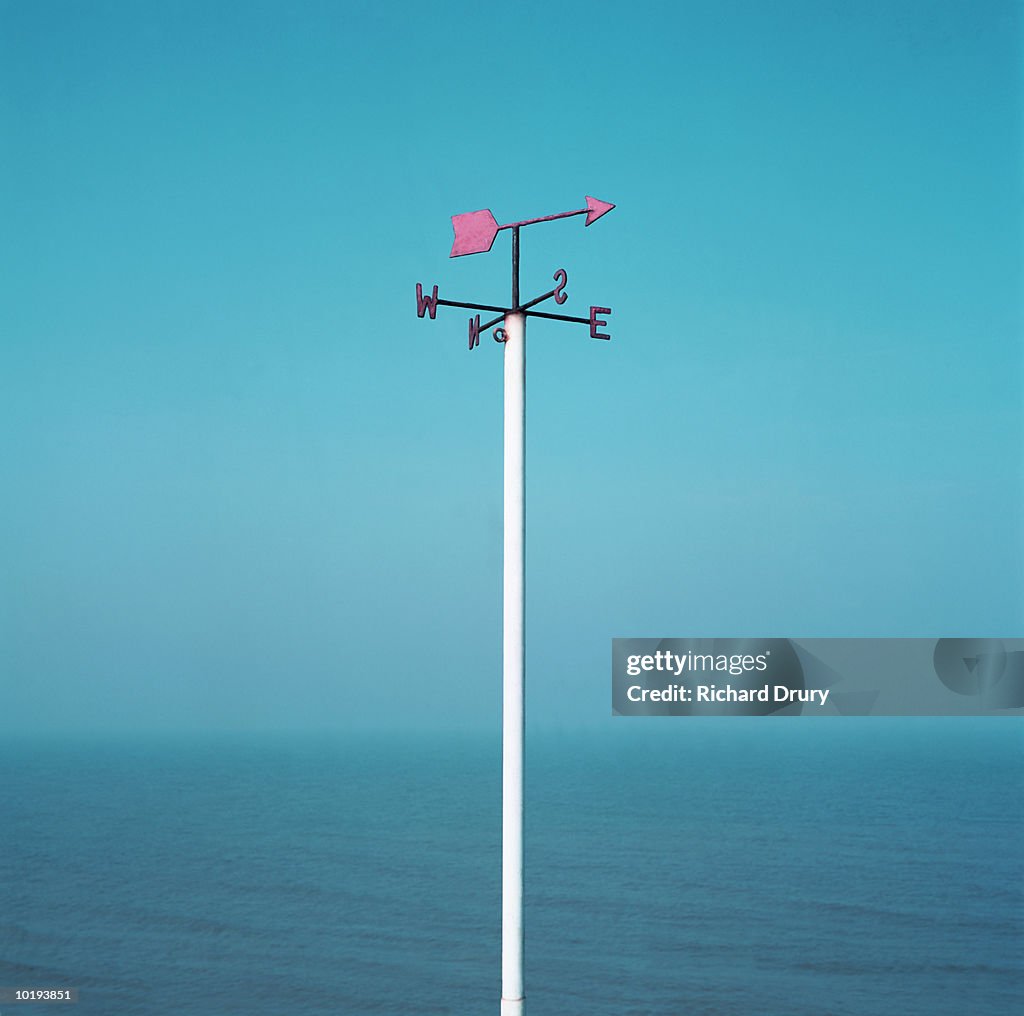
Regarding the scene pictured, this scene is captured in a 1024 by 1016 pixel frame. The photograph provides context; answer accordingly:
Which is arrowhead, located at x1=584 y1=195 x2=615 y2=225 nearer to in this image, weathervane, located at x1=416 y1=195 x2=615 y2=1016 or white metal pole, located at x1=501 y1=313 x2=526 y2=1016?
weathervane, located at x1=416 y1=195 x2=615 y2=1016

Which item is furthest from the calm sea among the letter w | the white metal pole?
the letter w

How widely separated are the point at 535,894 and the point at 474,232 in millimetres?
28451

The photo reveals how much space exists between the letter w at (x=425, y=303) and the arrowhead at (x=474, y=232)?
302mm

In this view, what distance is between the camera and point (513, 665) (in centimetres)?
526

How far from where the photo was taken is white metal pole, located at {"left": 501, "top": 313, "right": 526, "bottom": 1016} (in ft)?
17.1

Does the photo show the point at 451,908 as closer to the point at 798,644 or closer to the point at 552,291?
the point at 798,644

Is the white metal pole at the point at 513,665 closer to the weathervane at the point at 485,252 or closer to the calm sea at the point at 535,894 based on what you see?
the weathervane at the point at 485,252

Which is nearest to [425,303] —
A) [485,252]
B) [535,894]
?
[485,252]

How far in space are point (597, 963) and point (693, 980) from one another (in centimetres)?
235

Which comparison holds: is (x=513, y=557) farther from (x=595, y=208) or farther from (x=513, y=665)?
(x=595, y=208)

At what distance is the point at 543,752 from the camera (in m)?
94.2

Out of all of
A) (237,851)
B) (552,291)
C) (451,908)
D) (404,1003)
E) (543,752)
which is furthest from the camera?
(543,752)

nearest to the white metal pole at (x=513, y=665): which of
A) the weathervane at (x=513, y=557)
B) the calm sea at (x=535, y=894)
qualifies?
the weathervane at (x=513, y=557)

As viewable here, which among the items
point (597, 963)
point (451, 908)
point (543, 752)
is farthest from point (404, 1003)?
point (543, 752)
